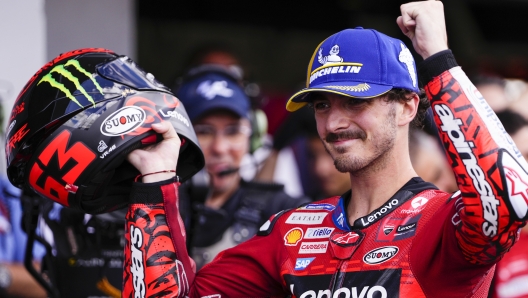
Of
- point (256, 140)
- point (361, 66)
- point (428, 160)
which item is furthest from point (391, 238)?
point (256, 140)

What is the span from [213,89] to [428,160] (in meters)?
1.28

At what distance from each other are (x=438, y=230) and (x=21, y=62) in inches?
112

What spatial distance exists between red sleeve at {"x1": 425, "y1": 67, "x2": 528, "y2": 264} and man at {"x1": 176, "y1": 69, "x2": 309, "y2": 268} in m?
1.80

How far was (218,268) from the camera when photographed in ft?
9.18

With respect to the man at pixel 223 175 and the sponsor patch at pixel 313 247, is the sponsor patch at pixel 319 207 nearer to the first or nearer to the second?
the sponsor patch at pixel 313 247

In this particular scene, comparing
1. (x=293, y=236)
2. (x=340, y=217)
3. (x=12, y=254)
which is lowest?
(x=12, y=254)

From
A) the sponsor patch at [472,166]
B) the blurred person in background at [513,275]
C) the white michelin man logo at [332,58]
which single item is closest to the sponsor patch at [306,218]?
the white michelin man logo at [332,58]

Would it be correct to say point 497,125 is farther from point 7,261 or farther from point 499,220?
point 7,261

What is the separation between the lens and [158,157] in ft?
8.72

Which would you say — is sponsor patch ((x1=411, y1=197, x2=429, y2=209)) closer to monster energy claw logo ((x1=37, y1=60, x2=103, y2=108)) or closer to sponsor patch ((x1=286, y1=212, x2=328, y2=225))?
sponsor patch ((x1=286, y1=212, x2=328, y2=225))

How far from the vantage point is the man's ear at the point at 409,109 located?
2.55 metres

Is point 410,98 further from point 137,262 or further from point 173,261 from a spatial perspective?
point 137,262

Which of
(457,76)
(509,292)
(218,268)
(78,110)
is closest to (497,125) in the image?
(457,76)

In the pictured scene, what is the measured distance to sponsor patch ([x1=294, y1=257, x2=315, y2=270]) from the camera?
8.38 feet
